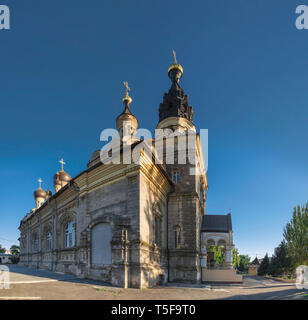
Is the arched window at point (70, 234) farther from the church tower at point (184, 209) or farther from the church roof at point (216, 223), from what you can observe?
the church roof at point (216, 223)

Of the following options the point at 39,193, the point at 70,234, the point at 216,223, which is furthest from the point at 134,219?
the point at 39,193

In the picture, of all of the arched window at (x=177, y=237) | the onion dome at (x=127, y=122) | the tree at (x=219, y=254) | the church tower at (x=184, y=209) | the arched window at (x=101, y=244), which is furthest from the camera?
the onion dome at (x=127, y=122)

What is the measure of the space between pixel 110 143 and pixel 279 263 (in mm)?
27254

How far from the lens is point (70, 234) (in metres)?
18.1

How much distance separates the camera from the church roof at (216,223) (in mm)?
21953

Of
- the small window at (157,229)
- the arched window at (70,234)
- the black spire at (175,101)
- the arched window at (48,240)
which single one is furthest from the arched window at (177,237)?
the arched window at (48,240)

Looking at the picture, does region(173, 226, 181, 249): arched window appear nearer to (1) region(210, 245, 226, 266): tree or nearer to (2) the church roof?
(2) the church roof

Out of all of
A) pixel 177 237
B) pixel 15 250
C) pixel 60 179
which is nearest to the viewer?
pixel 177 237

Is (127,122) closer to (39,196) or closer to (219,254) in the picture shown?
(219,254)

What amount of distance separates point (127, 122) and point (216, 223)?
1262cm

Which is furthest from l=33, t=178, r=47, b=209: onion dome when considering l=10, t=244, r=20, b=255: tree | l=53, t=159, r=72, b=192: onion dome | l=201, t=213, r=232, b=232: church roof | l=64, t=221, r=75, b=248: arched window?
l=10, t=244, r=20, b=255: tree

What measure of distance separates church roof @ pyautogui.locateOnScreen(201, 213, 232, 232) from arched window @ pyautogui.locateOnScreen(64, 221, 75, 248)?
11.1 meters

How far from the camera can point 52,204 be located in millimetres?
20875
